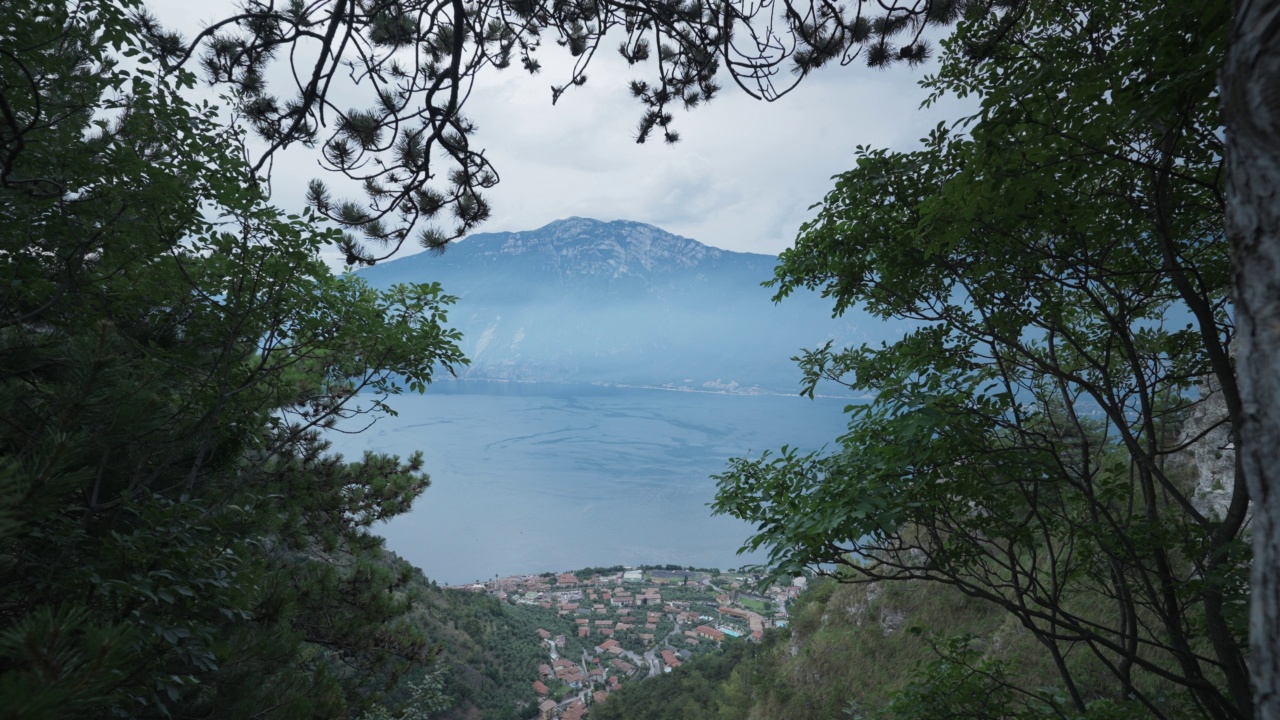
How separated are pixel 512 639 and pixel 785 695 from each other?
11.8 meters

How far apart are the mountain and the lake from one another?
2197 centimetres

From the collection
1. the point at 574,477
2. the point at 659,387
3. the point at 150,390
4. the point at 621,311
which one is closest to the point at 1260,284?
the point at 150,390

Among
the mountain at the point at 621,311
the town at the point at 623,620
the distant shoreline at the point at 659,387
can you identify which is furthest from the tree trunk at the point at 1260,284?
the mountain at the point at 621,311

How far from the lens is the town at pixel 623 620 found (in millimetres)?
17719

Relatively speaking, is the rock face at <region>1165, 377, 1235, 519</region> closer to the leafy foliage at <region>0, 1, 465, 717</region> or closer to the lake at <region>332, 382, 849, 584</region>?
the leafy foliage at <region>0, 1, 465, 717</region>

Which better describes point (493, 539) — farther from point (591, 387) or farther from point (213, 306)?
point (591, 387)

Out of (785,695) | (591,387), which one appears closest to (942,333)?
(785,695)

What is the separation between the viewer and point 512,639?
61.2ft

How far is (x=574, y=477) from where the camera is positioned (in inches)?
1866

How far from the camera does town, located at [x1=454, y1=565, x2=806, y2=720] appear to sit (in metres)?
17.7

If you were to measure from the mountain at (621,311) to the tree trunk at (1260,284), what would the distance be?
80.5 m

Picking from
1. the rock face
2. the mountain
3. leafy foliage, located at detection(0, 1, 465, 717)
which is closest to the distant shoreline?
the mountain

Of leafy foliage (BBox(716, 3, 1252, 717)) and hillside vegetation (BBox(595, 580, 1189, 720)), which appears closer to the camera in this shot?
leafy foliage (BBox(716, 3, 1252, 717))

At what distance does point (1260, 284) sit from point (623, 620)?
24914mm
